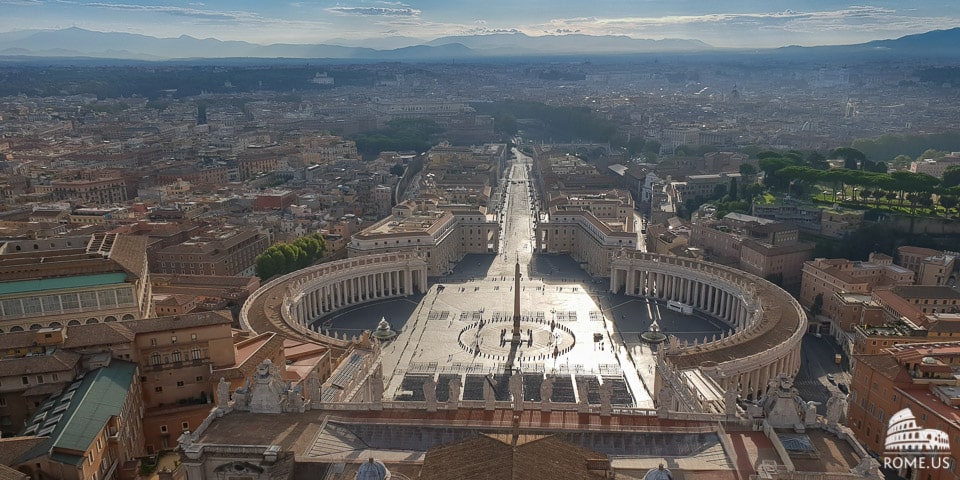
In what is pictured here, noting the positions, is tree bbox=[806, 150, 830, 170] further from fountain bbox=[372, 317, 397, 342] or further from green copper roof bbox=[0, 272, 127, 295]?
green copper roof bbox=[0, 272, 127, 295]

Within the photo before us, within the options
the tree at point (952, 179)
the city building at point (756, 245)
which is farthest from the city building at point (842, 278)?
the tree at point (952, 179)

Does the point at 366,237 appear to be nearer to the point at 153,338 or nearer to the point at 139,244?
the point at 139,244

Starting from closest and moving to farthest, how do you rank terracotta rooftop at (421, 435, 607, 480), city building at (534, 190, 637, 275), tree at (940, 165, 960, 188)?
terracotta rooftop at (421, 435, 607, 480) < city building at (534, 190, 637, 275) < tree at (940, 165, 960, 188)

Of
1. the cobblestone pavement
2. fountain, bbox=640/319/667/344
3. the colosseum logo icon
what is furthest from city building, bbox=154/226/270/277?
the colosseum logo icon

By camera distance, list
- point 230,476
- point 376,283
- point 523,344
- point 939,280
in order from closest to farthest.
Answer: point 230,476, point 523,344, point 939,280, point 376,283

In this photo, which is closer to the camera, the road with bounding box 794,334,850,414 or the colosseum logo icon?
the colosseum logo icon

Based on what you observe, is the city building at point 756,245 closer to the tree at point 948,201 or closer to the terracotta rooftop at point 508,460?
the tree at point 948,201

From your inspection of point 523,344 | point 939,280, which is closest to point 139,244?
point 523,344
